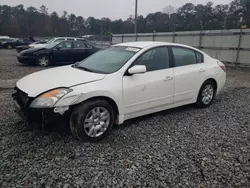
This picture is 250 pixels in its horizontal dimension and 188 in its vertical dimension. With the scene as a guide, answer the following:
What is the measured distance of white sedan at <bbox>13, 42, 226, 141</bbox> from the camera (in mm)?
3223

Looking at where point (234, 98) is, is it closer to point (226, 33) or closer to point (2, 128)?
point (2, 128)

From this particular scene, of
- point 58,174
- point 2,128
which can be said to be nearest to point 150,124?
point 58,174

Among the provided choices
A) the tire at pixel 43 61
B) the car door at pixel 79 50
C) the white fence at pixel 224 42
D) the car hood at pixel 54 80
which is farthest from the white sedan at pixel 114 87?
the white fence at pixel 224 42

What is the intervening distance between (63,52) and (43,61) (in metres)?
1.15

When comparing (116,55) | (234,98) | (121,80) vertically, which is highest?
(116,55)

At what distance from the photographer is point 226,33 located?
1326 centimetres

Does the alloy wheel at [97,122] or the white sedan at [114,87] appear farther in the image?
the alloy wheel at [97,122]

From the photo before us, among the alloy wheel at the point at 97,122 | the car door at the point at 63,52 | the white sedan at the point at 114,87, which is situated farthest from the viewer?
the car door at the point at 63,52

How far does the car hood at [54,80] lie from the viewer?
10.9 feet

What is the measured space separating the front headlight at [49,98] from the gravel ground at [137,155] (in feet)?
2.01

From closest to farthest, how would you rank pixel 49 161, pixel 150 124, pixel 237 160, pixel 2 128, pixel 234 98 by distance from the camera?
pixel 49 161, pixel 237 160, pixel 2 128, pixel 150 124, pixel 234 98

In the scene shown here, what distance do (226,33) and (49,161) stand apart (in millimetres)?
13106

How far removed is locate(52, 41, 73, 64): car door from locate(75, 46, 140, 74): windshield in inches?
323

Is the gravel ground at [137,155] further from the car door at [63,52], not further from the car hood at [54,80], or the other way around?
the car door at [63,52]
